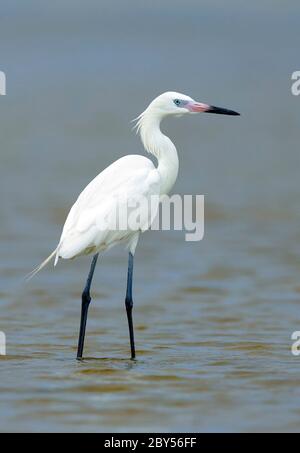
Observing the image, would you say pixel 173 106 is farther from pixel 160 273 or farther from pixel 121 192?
pixel 160 273

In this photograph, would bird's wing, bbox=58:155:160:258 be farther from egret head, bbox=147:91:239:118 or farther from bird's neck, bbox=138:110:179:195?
egret head, bbox=147:91:239:118

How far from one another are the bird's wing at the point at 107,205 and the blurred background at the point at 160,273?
91 cm

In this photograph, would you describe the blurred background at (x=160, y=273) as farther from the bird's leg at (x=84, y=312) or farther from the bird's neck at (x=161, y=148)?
the bird's neck at (x=161, y=148)

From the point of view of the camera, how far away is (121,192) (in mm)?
9320

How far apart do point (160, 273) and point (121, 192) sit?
367cm

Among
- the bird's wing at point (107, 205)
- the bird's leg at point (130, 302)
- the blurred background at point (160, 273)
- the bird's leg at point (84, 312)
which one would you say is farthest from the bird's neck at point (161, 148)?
the blurred background at point (160, 273)

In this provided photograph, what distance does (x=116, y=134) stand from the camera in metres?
23.2

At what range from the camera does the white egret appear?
9.20 metres

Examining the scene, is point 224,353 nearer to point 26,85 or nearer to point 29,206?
point 29,206

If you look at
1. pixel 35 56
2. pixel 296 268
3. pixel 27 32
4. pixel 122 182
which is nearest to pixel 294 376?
pixel 122 182

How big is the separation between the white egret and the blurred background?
2.58ft

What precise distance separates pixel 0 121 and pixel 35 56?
15863 mm

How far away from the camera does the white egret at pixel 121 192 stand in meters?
9.20

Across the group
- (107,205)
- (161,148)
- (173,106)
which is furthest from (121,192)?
(173,106)
